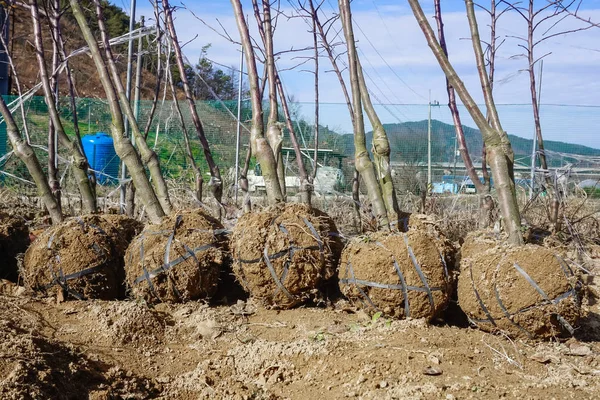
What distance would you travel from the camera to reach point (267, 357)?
3600 millimetres

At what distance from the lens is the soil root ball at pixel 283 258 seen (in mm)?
4289

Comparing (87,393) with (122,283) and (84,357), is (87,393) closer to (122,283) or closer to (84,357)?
(84,357)

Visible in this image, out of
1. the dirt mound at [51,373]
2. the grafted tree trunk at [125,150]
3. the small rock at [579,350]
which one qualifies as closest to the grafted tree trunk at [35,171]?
the grafted tree trunk at [125,150]

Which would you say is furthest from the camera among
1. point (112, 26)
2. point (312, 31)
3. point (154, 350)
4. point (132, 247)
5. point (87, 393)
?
point (112, 26)

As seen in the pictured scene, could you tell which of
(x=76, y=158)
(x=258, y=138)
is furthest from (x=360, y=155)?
(x=76, y=158)

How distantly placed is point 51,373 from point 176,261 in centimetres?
153

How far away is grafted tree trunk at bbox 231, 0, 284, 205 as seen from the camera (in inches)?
186

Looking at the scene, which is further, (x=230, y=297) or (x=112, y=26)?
(x=112, y=26)

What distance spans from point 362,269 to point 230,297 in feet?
4.21

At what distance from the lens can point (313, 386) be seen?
3.25 meters

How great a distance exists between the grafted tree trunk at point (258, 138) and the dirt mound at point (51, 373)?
179cm

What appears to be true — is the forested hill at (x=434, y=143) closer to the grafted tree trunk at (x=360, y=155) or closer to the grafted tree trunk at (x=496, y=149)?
the grafted tree trunk at (x=360, y=155)

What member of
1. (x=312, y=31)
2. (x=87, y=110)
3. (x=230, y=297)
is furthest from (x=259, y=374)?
(x=87, y=110)

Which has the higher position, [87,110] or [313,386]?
[87,110]
